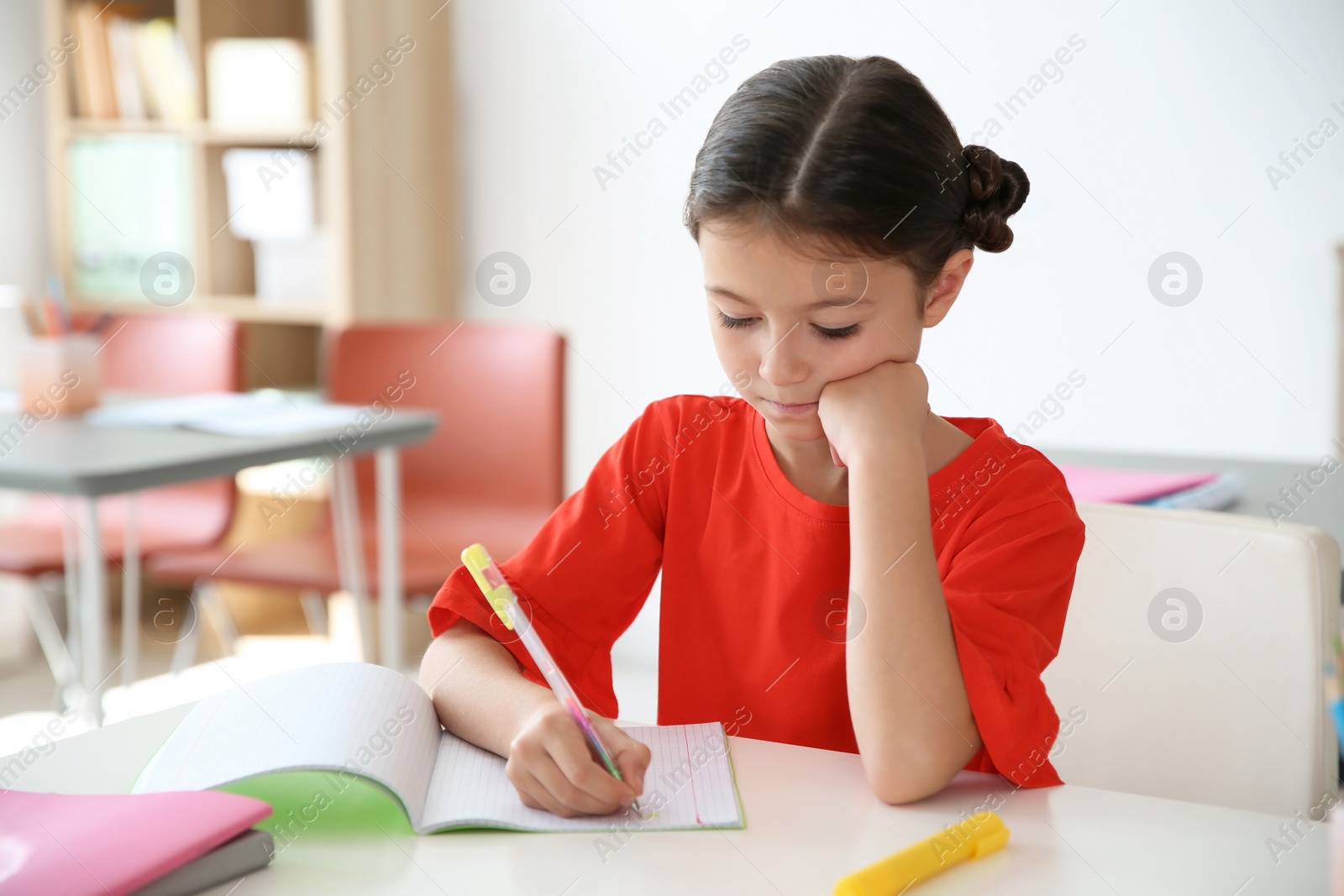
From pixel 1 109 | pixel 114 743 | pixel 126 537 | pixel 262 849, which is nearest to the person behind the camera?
pixel 262 849

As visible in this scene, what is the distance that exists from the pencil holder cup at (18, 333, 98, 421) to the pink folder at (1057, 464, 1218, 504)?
5.63 feet

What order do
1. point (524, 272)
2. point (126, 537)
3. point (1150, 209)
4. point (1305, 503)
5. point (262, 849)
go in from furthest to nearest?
point (524, 272) → point (126, 537) → point (1150, 209) → point (1305, 503) → point (262, 849)

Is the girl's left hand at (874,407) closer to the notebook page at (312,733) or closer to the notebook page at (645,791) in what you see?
the notebook page at (645,791)

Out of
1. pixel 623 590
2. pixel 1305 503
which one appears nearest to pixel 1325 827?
pixel 623 590

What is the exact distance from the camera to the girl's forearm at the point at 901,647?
783 millimetres

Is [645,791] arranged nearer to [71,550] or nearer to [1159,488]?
[1159,488]

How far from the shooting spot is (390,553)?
89.6 inches

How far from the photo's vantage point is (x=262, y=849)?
2.19ft

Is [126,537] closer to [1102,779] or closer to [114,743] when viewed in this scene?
[114,743]

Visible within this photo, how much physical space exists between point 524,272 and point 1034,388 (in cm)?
136

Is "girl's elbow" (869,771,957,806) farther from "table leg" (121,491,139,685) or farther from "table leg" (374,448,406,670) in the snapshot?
"table leg" (121,491,139,685)

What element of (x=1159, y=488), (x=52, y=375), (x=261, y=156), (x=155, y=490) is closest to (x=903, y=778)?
(x=1159, y=488)

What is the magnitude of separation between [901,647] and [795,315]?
25 centimetres

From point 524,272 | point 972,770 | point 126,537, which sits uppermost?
point 524,272
